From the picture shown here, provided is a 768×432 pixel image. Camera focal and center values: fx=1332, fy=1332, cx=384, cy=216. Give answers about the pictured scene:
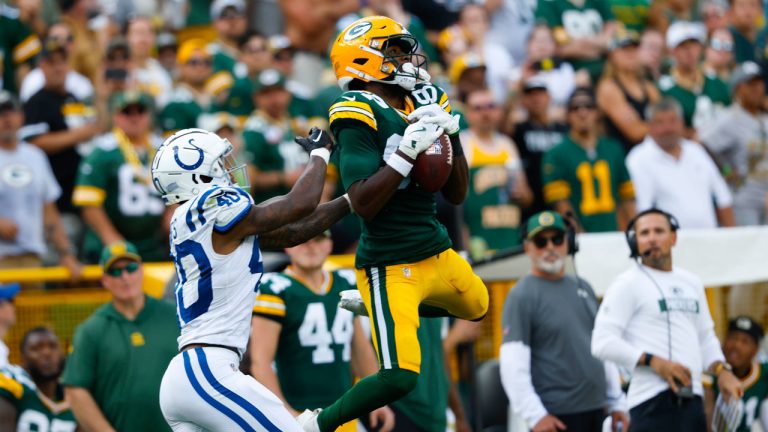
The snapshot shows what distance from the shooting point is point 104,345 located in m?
8.68

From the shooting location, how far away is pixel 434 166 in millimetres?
6375

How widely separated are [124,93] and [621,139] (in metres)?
5.00

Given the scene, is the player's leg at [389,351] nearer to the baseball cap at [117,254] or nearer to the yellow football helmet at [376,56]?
the yellow football helmet at [376,56]

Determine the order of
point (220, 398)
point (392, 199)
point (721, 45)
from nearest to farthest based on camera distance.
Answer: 1. point (220, 398)
2. point (392, 199)
3. point (721, 45)

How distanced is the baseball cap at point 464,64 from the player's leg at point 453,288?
20.3 feet

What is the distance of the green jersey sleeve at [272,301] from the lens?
8.22m

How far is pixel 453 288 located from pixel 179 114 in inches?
230

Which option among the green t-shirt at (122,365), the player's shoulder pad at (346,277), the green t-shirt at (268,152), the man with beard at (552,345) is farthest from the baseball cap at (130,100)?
the man with beard at (552,345)

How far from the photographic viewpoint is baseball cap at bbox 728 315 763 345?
9.79 m

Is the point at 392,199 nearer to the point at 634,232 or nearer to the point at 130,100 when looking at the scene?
the point at 634,232

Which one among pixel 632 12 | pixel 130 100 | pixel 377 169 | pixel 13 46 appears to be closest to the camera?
pixel 377 169

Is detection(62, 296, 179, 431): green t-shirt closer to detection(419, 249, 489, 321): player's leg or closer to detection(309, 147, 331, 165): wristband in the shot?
detection(419, 249, 489, 321): player's leg

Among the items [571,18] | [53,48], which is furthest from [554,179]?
[53,48]

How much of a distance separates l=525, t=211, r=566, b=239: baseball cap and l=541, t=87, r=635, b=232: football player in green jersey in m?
2.99
